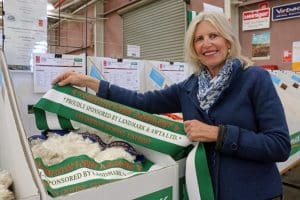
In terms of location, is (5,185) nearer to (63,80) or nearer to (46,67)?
(63,80)

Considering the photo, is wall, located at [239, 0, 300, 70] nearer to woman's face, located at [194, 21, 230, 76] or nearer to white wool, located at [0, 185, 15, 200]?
woman's face, located at [194, 21, 230, 76]

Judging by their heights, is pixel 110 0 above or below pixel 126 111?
above

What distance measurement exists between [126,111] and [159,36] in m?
5.59

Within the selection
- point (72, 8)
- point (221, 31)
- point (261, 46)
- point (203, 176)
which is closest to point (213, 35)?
point (221, 31)

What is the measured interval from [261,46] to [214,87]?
3.59 metres

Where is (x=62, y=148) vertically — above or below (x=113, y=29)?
below

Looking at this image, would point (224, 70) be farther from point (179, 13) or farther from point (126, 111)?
point (179, 13)

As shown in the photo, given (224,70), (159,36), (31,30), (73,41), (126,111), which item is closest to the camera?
(126,111)

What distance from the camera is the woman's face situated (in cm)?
117

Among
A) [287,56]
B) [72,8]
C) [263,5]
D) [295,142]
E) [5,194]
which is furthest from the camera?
[72,8]

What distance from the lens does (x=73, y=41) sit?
10.3 metres

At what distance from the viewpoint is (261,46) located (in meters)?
4.41

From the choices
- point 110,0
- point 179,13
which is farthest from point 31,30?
point 110,0

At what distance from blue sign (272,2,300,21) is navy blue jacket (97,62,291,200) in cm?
330
